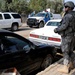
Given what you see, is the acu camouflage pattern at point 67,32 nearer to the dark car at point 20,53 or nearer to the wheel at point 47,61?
the dark car at point 20,53

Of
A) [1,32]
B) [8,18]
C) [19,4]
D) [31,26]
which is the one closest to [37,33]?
[1,32]

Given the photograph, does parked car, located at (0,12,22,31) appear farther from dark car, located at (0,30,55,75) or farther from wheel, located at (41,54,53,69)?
dark car, located at (0,30,55,75)

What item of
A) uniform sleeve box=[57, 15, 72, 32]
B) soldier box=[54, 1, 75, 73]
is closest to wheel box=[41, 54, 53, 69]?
soldier box=[54, 1, 75, 73]

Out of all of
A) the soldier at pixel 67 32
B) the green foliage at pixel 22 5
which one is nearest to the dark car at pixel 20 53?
the soldier at pixel 67 32

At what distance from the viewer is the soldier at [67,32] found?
17.5ft

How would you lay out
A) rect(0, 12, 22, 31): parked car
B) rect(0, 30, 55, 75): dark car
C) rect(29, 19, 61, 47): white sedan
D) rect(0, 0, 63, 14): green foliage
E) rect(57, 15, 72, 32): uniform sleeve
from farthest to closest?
1. rect(0, 0, 63, 14): green foliage
2. rect(0, 12, 22, 31): parked car
3. rect(29, 19, 61, 47): white sedan
4. rect(57, 15, 72, 32): uniform sleeve
5. rect(0, 30, 55, 75): dark car

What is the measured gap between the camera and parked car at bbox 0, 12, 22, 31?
1985 cm

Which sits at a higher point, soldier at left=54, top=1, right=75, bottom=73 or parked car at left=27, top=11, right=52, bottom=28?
soldier at left=54, top=1, right=75, bottom=73

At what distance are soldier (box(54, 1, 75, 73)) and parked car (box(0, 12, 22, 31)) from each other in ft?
47.8

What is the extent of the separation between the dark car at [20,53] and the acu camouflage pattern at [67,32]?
0.86 metres

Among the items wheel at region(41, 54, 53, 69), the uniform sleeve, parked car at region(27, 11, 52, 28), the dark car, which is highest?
the uniform sleeve

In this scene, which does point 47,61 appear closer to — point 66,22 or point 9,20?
point 66,22

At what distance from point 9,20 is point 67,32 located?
15.5 metres

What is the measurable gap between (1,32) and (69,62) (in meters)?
2.00
